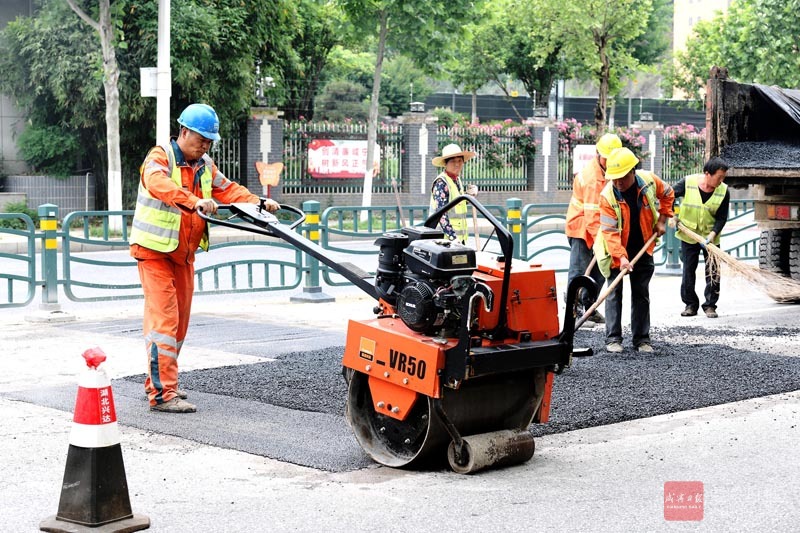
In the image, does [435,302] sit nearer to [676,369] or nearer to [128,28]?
[676,369]

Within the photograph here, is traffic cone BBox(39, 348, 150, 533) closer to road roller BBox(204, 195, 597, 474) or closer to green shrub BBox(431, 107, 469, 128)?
road roller BBox(204, 195, 597, 474)

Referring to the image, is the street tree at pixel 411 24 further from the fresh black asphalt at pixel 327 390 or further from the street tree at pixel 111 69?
the fresh black asphalt at pixel 327 390

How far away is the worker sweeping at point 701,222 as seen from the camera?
458 inches

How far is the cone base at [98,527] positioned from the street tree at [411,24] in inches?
921

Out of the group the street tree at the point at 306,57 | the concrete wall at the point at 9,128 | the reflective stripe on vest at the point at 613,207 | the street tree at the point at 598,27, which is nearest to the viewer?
the reflective stripe on vest at the point at 613,207

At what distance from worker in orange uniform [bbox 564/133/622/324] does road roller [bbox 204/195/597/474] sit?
4174 mm

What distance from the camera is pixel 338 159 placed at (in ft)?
99.7

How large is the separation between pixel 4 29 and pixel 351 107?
747 inches

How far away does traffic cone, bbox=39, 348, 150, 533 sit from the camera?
490 centimetres

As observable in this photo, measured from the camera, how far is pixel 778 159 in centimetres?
1092

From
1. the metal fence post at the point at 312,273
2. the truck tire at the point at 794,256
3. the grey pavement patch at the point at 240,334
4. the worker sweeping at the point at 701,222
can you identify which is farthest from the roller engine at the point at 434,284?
the truck tire at the point at 794,256

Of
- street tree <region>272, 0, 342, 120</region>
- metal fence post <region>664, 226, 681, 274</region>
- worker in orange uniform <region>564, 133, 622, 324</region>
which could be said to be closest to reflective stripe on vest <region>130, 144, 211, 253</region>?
worker in orange uniform <region>564, 133, 622, 324</region>

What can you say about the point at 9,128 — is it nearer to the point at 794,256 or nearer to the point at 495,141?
the point at 495,141

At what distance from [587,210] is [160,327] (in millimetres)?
4561
